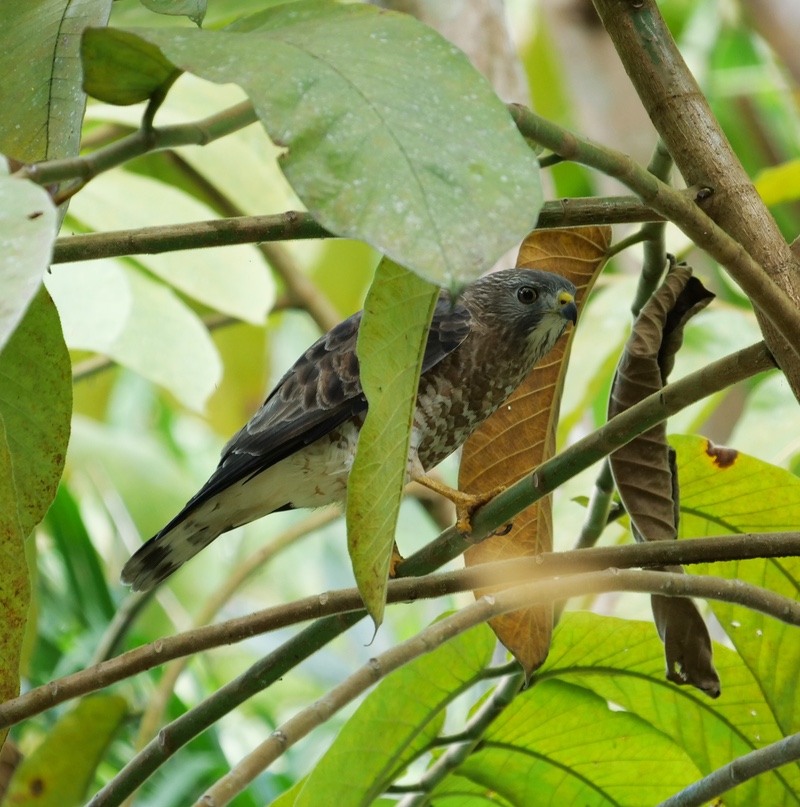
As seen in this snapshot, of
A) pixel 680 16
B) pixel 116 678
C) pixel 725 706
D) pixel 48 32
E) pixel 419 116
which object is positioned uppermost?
pixel 680 16

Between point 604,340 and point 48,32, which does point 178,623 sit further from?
point 48,32

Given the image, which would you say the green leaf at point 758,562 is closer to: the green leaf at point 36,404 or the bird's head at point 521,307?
the green leaf at point 36,404

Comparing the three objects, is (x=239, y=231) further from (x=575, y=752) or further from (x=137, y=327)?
(x=137, y=327)

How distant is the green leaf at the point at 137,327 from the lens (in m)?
1.60

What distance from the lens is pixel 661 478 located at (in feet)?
3.85

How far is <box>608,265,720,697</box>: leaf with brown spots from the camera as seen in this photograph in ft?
3.79

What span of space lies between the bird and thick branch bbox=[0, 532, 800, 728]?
2.80ft

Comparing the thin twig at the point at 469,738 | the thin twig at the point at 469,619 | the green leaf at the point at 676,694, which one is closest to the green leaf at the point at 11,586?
the thin twig at the point at 469,619

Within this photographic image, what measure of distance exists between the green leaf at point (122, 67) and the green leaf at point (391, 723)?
0.74 m

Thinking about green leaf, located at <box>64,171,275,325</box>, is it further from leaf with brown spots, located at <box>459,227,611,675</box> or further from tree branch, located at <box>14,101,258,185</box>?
tree branch, located at <box>14,101,258,185</box>

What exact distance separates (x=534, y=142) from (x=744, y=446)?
3.75 ft

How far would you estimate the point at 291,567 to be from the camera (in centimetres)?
572

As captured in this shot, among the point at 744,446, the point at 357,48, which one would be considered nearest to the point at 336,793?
the point at 357,48

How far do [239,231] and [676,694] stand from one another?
0.86 m
